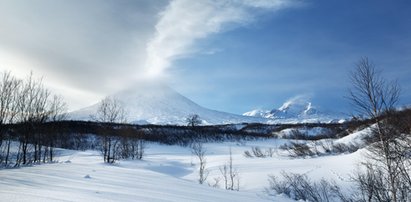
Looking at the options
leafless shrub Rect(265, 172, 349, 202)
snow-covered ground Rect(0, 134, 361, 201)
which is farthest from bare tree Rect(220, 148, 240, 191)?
leafless shrub Rect(265, 172, 349, 202)

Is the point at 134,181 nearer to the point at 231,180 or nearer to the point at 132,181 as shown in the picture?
the point at 132,181

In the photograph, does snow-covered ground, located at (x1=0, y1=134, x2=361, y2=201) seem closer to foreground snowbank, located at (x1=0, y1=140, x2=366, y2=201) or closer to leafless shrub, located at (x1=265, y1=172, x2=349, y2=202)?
foreground snowbank, located at (x1=0, y1=140, x2=366, y2=201)

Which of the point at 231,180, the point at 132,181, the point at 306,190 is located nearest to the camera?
the point at 132,181

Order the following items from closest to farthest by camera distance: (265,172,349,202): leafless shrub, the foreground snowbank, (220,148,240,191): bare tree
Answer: the foreground snowbank, (265,172,349,202): leafless shrub, (220,148,240,191): bare tree

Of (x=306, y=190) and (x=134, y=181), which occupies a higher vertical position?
(x=134, y=181)

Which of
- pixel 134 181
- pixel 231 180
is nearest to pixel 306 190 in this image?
pixel 231 180

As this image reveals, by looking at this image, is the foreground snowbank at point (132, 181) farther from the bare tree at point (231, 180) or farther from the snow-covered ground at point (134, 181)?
the bare tree at point (231, 180)

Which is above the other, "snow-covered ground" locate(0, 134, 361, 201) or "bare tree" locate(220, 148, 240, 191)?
"snow-covered ground" locate(0, 134, 361, 201)

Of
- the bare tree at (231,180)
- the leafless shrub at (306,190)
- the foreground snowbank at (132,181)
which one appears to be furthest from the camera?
the bare tree at (231,180)

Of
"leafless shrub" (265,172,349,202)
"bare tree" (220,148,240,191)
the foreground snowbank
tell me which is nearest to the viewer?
the foreground snowbank

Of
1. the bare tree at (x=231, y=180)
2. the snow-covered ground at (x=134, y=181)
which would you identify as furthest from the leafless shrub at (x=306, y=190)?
the bare tree at (x=231, y=180)

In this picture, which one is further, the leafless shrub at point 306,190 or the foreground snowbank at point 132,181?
the leafless shrub at point 306,190

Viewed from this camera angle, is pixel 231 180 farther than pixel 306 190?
Yes

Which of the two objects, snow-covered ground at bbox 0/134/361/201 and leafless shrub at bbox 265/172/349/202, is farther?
leafless shrub at bbox 265/172/349/202
